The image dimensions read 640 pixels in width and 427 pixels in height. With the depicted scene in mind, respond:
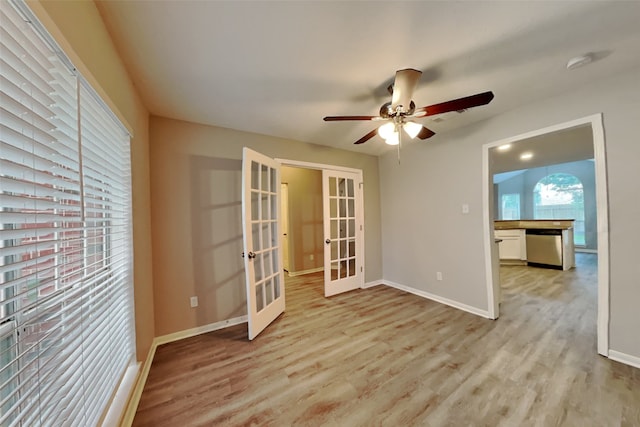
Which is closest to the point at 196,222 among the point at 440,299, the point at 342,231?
the point at 342,231

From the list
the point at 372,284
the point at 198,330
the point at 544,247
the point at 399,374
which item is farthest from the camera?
the point at 544,247

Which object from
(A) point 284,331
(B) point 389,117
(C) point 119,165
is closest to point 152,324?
(A) point 284,331

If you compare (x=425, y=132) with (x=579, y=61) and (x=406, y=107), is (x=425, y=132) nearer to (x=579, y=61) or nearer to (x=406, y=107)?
(x=406, y=107)

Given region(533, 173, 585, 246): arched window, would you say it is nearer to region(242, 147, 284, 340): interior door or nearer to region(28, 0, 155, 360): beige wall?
region(242, 147, 284, 340): interior door

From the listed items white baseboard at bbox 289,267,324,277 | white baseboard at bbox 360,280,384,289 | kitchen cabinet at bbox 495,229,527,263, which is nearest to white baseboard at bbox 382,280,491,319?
white baseboard at bbox 360,280,384,289

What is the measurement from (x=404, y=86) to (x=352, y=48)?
1.52ft

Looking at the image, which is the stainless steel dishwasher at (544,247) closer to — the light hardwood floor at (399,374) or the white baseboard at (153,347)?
the light hardwood floor at (399,374)

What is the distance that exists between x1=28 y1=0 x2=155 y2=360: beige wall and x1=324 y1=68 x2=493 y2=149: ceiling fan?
136cm

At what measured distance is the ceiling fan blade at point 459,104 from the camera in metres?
1.42

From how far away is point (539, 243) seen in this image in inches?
186

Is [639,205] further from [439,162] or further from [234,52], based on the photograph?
[234,52]

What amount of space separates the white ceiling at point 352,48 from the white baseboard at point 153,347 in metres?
2.27

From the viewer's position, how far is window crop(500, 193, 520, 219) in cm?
825

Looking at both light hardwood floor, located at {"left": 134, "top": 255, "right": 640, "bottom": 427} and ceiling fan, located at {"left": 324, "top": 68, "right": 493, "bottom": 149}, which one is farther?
ceiling fan, located at {"left": 324, "top": 68, "right": 493, "bottom": 149}
